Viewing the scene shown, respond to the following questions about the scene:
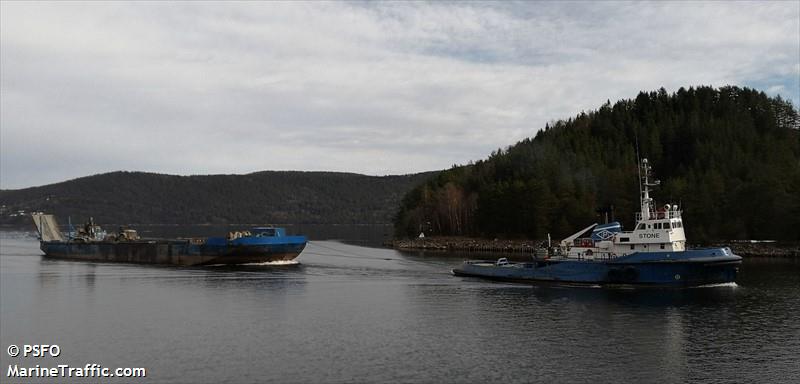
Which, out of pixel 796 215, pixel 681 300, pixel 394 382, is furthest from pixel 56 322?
pixel 796 215

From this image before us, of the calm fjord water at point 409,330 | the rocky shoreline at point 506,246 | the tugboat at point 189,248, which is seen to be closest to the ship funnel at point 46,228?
the tugboat at point 189,248

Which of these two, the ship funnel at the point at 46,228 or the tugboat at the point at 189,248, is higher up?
the ship funnel at the point at 46,228

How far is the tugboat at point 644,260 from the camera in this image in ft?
164

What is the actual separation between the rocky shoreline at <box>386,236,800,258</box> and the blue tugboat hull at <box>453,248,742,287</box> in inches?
1562

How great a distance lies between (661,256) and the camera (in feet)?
165

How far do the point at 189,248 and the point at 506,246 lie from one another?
5273cm

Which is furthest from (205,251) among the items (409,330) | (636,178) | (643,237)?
(636,178)

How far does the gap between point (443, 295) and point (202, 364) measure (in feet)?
80.4

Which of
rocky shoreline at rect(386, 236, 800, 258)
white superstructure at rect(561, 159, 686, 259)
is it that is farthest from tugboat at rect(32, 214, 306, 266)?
rocky shoreline at rect(386, 236, 800, 258)

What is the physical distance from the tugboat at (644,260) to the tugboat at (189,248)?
33.0 m

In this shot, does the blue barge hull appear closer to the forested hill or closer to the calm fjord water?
the calm fjord water

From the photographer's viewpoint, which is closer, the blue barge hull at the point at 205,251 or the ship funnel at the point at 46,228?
the blue barge hull at the point at 205,251

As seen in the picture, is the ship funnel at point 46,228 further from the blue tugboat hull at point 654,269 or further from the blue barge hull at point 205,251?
the blue tugboat hull at point 654,269

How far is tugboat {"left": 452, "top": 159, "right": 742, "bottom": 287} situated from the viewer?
50.1m
